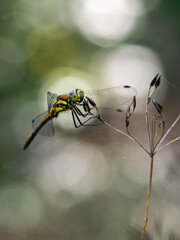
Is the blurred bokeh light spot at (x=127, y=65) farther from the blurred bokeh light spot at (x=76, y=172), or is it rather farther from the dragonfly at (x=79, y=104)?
the dragonfly at (x=79, y=104)

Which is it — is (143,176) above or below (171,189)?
below

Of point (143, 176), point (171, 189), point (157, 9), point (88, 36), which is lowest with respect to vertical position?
point (143, 176)

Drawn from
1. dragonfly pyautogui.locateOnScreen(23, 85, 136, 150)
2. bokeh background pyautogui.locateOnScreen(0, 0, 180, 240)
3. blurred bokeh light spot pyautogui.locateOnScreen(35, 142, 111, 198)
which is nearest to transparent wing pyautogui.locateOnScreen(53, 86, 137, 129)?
dragonfly pyautogui.locateOnScreen(23, 85, 136, 150)

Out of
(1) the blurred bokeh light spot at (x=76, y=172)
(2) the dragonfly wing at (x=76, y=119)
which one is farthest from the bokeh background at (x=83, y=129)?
(2) the dragonfly wing at (x=76, y=119)

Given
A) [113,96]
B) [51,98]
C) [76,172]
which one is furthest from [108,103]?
[76,172]

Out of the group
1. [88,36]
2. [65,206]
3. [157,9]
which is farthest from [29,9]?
[65,206]

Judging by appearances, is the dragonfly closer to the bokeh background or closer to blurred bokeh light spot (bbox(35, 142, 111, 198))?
the bokeh background

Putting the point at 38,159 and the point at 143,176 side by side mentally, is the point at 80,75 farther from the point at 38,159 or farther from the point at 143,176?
the point at 143,176
